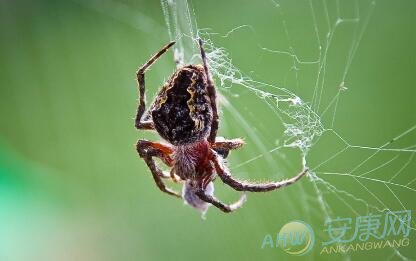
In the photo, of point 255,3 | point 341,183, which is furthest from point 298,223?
point 255,3

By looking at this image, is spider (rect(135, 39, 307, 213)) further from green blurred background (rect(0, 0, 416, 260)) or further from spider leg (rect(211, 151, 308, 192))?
green blurred background (rect(0, 0, 416, 260))

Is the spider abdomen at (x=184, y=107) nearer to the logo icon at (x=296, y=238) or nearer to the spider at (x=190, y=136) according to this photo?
the spider at (x=190, y=136)

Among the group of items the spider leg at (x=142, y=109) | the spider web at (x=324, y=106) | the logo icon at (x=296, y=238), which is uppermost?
the spider leg at (x=142, y=109)

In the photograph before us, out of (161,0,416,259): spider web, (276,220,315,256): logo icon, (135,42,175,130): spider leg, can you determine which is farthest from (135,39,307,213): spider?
(276,220,315,256): logo icon

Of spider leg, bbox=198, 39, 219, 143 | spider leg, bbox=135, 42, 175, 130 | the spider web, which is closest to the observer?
spider leg, bbox=198, 39, 219, 143

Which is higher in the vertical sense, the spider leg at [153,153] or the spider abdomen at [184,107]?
the spider abdomen at [184,107]

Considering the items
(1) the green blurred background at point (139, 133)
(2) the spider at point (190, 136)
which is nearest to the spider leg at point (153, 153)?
(2) the spider at point (190, 136)

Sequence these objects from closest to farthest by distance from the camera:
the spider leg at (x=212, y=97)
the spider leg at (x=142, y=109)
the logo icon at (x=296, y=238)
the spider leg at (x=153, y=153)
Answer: the spider leg at (x=212, y=97)
the spider leg at (x=142, y=109)
the spider leg at (x=153, y=153)
the logo icon at (x=296, y=238)

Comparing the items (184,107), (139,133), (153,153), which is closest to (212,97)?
(184,107)
